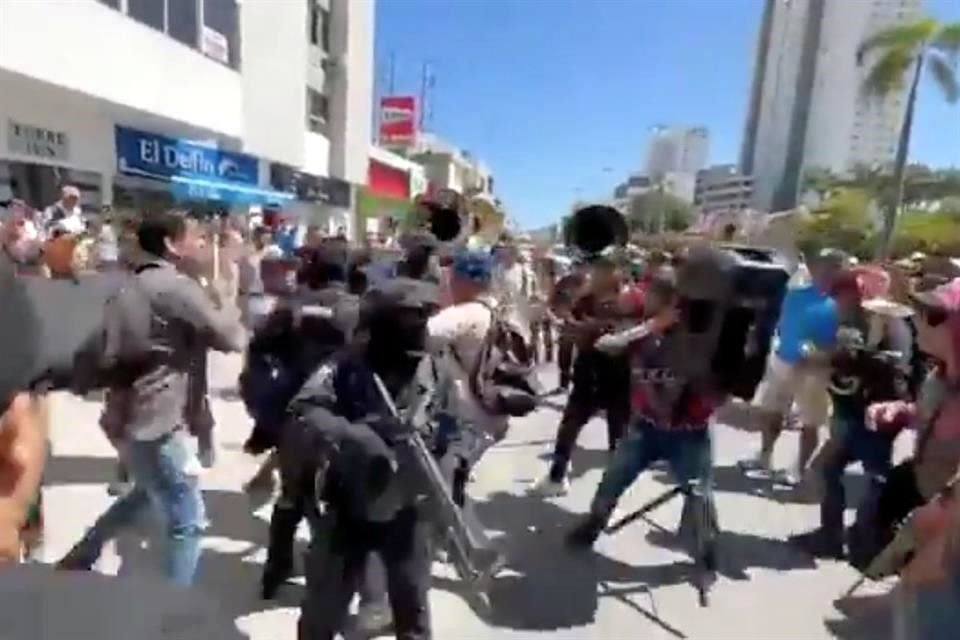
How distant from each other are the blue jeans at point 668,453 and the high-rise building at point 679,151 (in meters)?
92.1

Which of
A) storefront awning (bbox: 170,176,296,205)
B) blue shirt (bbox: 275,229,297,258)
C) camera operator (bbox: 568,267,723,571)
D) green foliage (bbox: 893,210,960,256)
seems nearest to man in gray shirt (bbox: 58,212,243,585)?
camera operator (bbox: 568,267,723,571)

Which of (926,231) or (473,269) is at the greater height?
(926,231)

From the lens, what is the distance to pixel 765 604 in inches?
141

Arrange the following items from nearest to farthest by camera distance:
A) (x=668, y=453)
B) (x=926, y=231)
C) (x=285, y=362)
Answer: (x=285, y=362)
(x=668, y=453)
(x=926, y=231)

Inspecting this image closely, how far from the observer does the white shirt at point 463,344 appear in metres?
2.53

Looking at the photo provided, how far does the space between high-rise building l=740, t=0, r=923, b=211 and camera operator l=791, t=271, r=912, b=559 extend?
4824cm

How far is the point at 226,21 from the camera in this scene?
19.0 meters

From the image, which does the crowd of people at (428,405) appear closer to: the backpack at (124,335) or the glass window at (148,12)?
the backpack at (124,335)

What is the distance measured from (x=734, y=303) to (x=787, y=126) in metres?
58.9

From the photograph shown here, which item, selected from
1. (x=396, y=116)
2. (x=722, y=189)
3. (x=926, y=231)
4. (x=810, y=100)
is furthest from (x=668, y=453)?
(x=722, y=189)

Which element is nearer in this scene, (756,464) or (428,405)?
(428,405)

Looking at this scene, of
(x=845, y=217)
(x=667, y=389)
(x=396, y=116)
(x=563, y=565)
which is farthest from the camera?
(x=396, y=116)

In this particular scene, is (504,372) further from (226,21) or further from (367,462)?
(226,21)

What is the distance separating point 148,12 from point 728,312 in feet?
48.1
